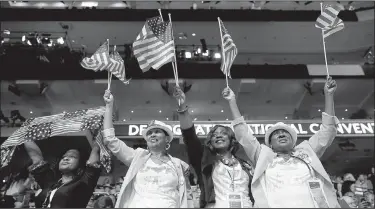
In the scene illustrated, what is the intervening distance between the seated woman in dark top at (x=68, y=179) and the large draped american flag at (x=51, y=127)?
39 cm

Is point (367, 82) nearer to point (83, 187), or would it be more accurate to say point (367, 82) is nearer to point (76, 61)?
point (76, 61)

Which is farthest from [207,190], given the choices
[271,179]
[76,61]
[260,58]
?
[260,58]

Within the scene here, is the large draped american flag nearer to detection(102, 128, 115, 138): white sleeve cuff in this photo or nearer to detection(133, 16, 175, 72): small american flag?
detection(102, 128, 115, 138): white sleeve cuff

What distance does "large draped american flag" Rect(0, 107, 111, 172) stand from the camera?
4738 millimetres

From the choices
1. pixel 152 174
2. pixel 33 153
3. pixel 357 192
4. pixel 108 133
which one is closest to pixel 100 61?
pixel 33 153

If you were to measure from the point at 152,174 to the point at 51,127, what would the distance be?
7.30ft

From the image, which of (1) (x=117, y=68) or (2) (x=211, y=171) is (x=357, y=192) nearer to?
(1) (x=117, y=68)

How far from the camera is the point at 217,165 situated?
3605 millimetres

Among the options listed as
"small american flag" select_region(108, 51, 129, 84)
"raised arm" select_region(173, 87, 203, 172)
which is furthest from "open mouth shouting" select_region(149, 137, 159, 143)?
"small american flag" select_region(108, 51, 129, 84)

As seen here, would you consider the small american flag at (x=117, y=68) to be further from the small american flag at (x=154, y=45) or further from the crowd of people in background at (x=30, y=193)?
the crowd of people in background at (x=30, y=193)

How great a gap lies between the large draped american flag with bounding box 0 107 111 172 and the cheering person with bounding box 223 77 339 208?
1.75m

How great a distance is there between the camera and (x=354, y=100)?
61.5ft

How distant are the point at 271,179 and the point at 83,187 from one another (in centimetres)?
176

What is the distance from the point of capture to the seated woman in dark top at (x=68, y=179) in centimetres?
366
